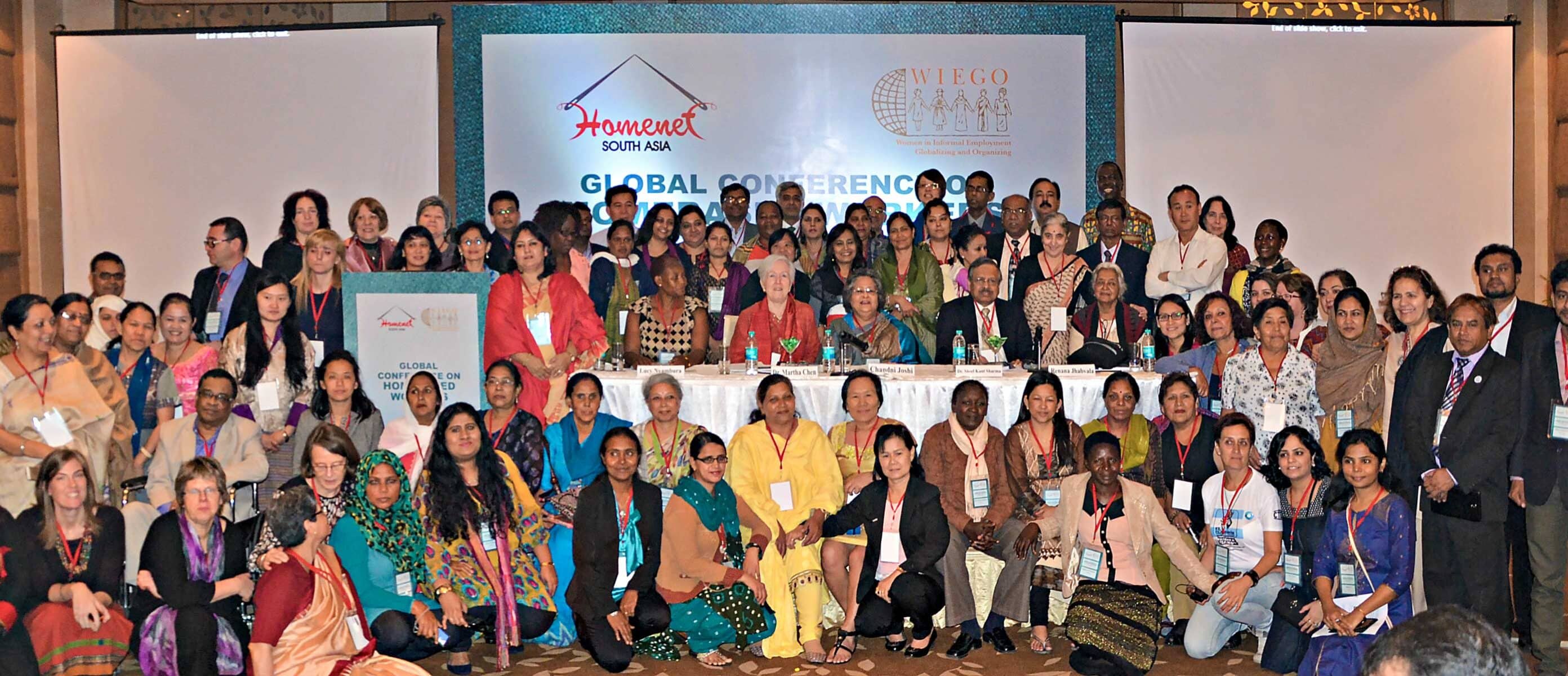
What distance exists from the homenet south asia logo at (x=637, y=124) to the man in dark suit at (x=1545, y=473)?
554cm

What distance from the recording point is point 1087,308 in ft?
20.9

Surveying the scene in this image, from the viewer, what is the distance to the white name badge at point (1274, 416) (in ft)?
17.6

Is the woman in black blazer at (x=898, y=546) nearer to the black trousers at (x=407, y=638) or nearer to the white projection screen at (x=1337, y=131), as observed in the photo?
the black trousers at (x=407, y=638)

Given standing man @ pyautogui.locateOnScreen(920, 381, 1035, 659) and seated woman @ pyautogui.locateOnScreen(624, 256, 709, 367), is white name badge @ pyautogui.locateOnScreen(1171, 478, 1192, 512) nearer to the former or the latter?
standing man @ pyautogui.locateOnScreen(920, 381, 1035, 659)

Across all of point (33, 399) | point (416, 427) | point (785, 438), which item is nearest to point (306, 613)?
point (416, 427)

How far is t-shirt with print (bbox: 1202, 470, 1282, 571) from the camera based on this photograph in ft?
16.5

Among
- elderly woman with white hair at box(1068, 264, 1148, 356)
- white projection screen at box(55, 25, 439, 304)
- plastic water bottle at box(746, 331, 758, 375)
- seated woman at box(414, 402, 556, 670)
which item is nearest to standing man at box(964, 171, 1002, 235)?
elderly woman with white hair at box(1068, 264, 1148, 356)

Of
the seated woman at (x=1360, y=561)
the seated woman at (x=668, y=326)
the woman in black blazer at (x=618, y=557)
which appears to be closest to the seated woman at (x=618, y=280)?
the seated woman at (x=668, y=326)

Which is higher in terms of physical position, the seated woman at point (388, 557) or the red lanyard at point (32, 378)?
the red lanyard at point (32, 378)

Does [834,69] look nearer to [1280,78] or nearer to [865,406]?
[1280,78]

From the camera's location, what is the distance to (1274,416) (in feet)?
17.6

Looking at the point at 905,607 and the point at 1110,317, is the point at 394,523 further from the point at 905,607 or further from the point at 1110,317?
the point at 1110,317

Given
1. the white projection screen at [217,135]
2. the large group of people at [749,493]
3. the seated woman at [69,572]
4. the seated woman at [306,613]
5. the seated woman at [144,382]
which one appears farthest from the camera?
the white projection screen at [217,135]

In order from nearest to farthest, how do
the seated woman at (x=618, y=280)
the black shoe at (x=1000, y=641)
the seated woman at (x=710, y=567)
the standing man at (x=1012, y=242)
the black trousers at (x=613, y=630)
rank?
A: the black trousers at (x=613, y=630) < the seated woman at (x=710, y=567) < the black shoe at (x=1000, y=641) < the seated woman at (x=618, y=280) < the standing man at (x=1012, y=242)
